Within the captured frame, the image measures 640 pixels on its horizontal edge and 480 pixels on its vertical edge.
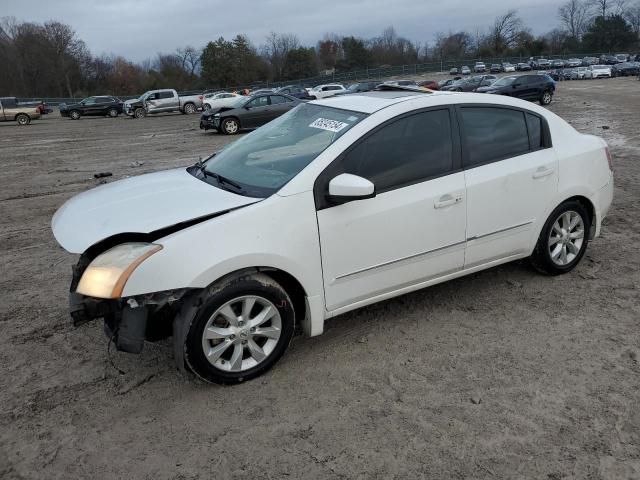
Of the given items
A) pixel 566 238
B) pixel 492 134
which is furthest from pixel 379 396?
pixel 566 238

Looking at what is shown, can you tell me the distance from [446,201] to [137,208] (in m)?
2.11

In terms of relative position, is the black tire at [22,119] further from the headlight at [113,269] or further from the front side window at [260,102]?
the headlight at [113,269]

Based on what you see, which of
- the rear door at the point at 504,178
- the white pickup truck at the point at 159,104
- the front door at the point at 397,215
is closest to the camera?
the front door at the point at 397,215

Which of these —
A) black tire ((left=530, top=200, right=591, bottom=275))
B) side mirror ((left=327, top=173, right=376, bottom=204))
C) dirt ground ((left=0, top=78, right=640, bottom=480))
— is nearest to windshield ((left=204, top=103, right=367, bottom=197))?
side mirror ((left=327, top=173, right=376, bottom=204))

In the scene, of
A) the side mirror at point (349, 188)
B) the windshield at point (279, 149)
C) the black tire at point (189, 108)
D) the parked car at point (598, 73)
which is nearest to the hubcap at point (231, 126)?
the windshield at point (279, 149)

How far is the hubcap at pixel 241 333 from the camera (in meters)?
3.16

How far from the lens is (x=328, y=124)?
3.87 meters

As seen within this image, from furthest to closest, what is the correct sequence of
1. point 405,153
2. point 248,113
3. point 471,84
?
point 471,84 < point 248,113 < point 405,153

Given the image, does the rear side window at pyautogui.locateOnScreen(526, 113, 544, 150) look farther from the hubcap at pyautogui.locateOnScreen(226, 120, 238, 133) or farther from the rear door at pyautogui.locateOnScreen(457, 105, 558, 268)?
the hubcap at pyautogui.locateOnScreen(226, 120, 238, 133)

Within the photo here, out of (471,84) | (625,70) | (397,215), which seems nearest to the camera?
(397,215)

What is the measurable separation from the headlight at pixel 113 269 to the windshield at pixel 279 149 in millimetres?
791

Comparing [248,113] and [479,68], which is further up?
[479,68]

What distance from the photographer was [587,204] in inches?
186

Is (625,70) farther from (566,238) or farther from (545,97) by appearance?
(566,238)
